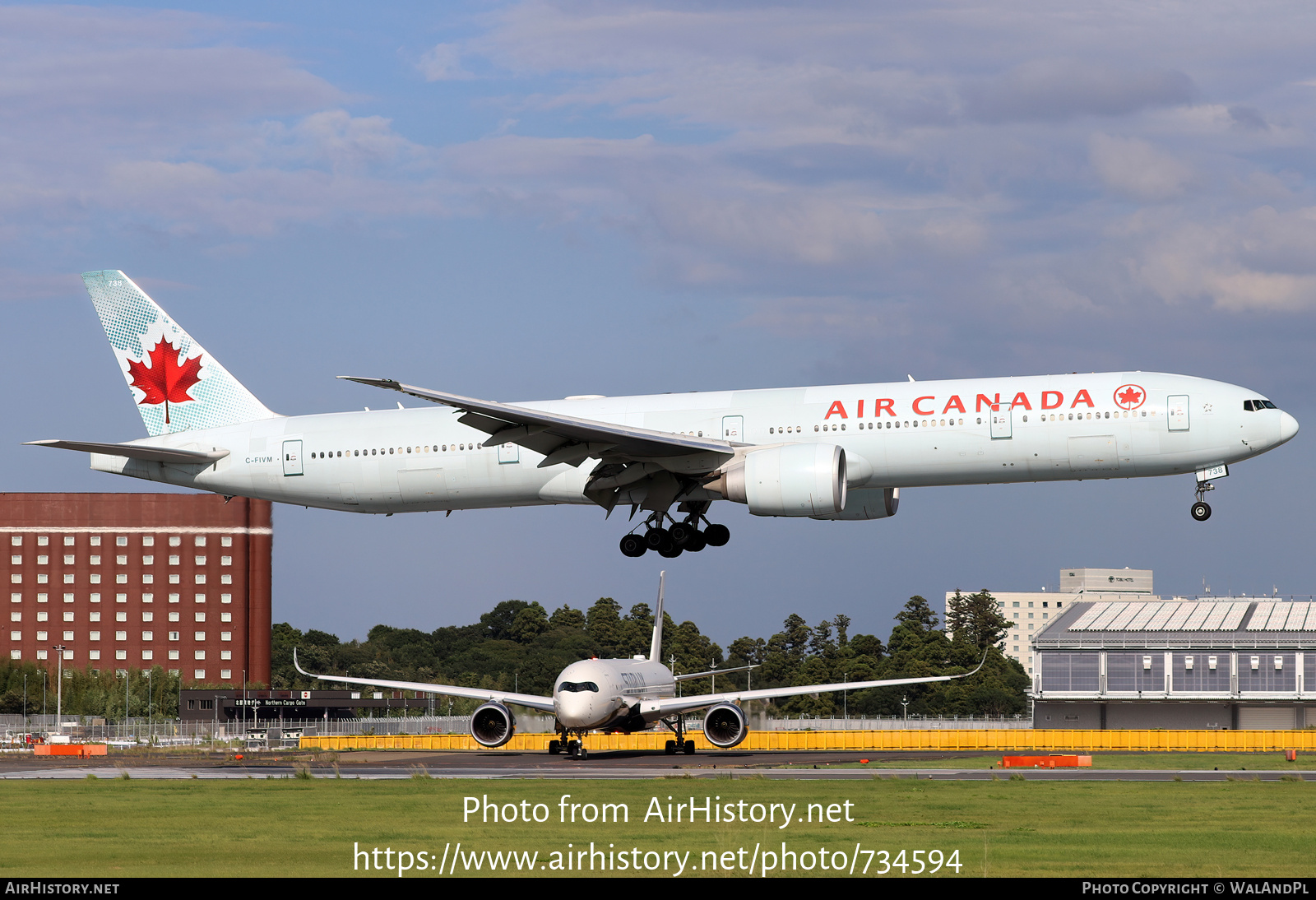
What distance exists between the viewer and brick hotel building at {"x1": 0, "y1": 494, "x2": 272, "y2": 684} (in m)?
164

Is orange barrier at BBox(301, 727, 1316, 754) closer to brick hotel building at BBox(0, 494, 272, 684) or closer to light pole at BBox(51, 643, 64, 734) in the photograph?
light pole at BBox(51, 643, 64, 734)

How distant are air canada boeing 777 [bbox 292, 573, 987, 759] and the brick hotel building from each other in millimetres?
103362

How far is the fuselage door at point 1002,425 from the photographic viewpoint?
38.2 m

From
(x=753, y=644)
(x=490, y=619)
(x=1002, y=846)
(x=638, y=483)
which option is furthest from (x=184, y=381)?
(x=490, y=619)

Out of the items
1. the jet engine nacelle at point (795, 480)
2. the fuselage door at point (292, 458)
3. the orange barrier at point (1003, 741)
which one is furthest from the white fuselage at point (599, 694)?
the jet engine nacelle at point (795, 480)

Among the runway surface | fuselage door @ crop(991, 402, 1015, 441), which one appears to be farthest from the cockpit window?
fuselage door @ crop(991, 402, 1015, 441)

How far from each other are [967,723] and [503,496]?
52224mm

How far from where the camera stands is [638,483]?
42531mm

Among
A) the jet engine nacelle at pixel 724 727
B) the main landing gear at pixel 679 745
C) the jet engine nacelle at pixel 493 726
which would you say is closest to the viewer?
the main landing gear at pixel 679 745

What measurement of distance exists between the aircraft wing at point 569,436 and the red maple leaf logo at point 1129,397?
9.56m

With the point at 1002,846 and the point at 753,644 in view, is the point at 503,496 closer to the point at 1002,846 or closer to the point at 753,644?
the point at 1002,846

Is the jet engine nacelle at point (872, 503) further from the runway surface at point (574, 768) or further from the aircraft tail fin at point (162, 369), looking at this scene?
the aircraft tail fin at point (162, 369)

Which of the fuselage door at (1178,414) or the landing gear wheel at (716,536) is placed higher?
the fuselage door at (1178,414)

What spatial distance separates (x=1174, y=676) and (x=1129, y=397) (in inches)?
3019
